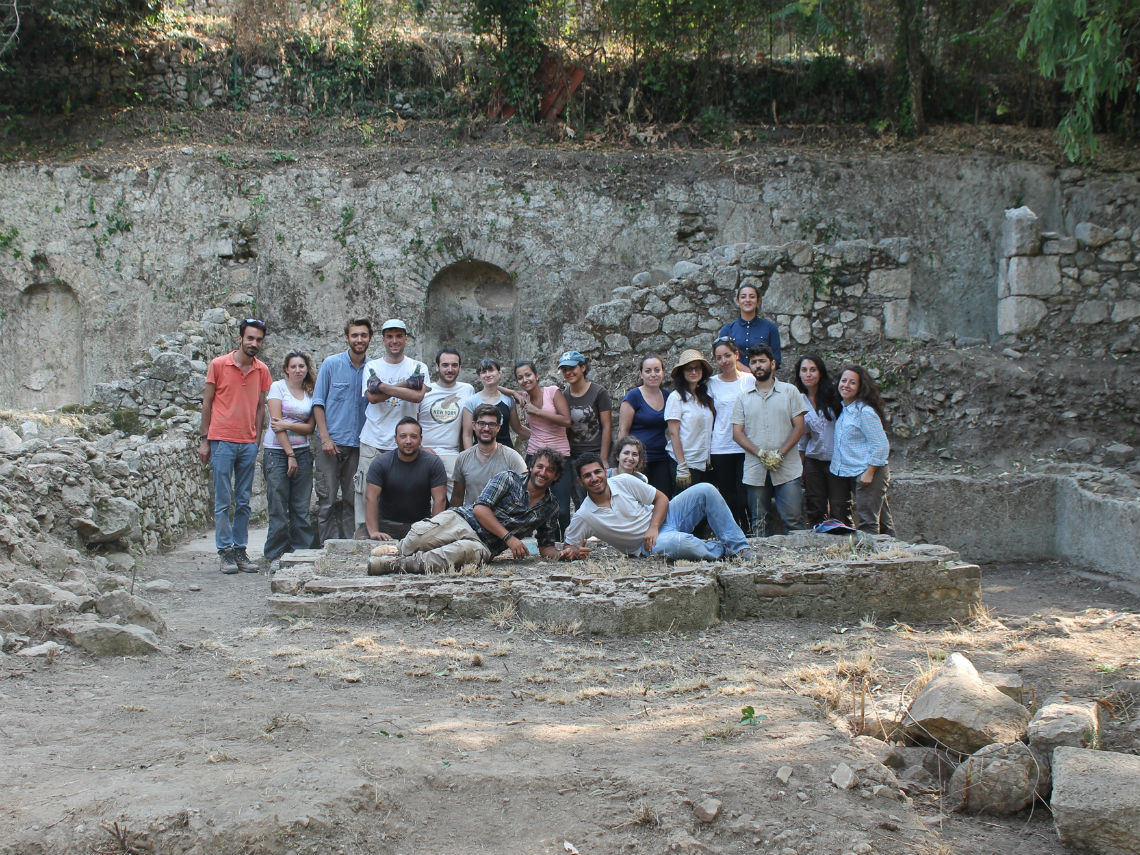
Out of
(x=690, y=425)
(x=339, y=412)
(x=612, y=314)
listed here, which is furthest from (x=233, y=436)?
(x=612, y=314)

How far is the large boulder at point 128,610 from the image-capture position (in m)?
5.01

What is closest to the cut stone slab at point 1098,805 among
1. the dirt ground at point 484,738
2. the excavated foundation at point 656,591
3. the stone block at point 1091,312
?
the dirt ground at point 484,738

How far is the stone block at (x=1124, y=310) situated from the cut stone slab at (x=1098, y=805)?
790cm

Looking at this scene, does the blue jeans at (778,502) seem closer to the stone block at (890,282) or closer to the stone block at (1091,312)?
the stone block at (890,282)

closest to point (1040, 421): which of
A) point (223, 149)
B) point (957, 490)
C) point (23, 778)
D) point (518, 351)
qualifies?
point (957, 490)

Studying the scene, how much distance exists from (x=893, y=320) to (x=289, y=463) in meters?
5.94

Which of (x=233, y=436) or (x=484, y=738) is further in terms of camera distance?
(x=233, y=436)

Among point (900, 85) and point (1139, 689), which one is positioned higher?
point (900, 85)

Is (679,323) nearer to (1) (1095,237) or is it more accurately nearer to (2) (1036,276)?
(2) (1036,276)

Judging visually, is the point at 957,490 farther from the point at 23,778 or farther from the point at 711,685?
the point at 23,778

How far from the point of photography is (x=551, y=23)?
51.2ft

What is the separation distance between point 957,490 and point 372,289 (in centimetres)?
780

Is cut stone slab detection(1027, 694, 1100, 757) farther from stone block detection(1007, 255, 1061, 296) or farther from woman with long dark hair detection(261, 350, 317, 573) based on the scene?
stone block detection(1007, 255, 1061, 296)

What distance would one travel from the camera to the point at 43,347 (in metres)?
13.6
